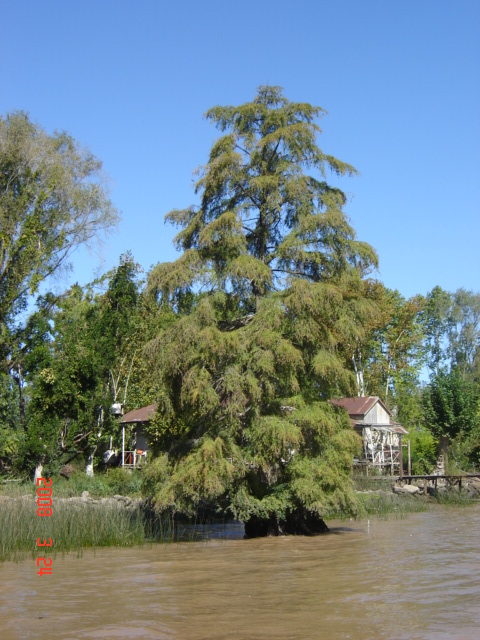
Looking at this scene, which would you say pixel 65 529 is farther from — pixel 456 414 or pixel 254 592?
pixel 456 414

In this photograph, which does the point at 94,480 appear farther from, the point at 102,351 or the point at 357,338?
the point at 357,338

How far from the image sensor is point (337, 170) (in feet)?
60.7

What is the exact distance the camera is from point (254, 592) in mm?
10383

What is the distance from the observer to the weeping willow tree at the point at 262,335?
1584 centimetres

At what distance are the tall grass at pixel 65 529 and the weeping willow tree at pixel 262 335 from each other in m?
0.91

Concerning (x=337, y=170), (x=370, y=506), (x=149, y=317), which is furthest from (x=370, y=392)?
(x=337, y=170)

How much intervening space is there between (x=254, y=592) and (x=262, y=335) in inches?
264

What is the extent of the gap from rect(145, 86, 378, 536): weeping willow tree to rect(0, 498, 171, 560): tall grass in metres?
0.91

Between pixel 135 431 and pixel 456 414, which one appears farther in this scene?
pixel 456 414

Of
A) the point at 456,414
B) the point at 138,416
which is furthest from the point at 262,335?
the point at 138,416

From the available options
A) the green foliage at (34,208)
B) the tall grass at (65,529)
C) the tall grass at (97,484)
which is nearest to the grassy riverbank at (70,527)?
the tall grass at (65,529)

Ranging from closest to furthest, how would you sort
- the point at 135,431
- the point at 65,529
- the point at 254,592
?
1. the point at 254,592
2. the point at 65,529
3. the point at 135,431

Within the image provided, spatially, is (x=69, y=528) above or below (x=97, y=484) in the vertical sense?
below

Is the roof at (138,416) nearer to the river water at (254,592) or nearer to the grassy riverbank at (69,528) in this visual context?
the grassy riverbank at (69,528)
